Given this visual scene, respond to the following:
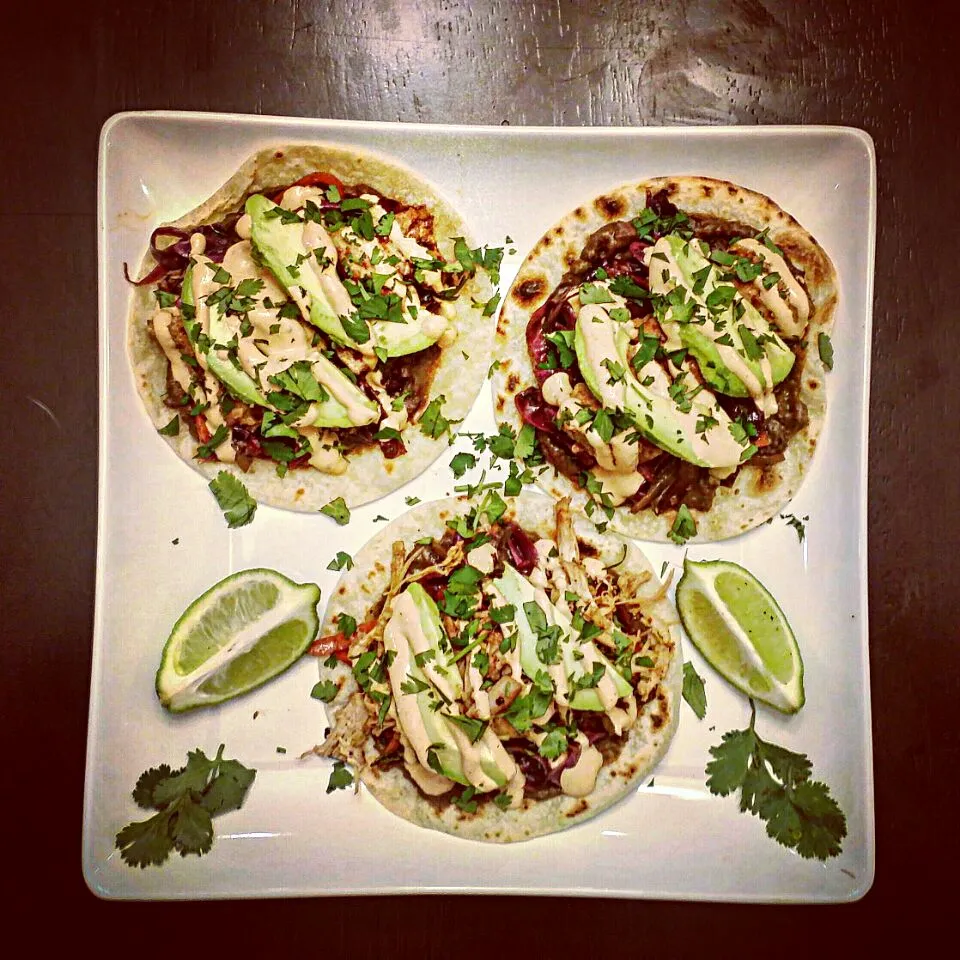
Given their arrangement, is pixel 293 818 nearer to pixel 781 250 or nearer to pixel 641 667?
pixel 641 667

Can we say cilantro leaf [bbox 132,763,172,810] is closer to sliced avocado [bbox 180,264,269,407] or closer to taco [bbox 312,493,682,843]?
taco [bbox 312,493,682,843]

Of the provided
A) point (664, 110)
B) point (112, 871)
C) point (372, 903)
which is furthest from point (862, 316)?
point (112, 871)

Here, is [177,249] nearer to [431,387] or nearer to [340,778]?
[431,387]

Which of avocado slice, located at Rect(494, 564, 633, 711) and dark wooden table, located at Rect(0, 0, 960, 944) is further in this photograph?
dark wooden table, located at Rect(0, 0, 960, 944)

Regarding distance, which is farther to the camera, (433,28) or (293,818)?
(433,28)

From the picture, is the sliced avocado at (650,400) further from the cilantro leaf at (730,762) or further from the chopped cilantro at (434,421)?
the cilantro leaf at (730,762)

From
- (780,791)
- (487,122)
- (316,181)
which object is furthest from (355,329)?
(780,791)

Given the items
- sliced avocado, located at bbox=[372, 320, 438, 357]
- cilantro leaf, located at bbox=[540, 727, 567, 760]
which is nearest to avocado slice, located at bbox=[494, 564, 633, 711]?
cilantro leaf, located at bbox=[540, 727, 567, 760]
